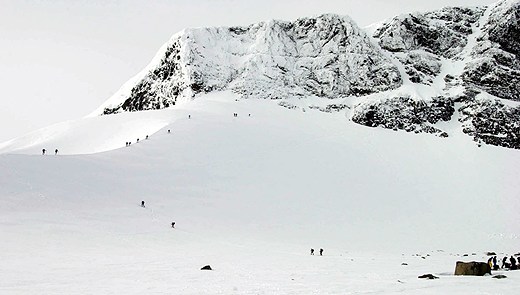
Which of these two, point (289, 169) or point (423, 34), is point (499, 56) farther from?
point (289, 169)

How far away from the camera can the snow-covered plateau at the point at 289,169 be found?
898 inches

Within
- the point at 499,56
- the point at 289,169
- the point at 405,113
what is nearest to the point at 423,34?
the point at 499,56

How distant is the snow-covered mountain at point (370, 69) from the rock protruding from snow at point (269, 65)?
0.72ft

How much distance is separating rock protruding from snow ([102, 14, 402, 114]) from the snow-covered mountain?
Answer: 0.72 ft

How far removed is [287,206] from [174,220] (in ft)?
40.8

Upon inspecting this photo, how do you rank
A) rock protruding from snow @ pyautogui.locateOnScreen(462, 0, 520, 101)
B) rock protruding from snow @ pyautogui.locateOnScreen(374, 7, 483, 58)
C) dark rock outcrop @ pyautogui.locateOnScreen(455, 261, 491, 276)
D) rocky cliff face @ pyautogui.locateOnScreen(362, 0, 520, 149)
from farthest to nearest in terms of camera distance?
rock protruding from snow @ pyautogui.locateOnScreen(374, 7, 483, 58) < rock protruding from snow @ pyautogui.locateOnScreen(462, 0, 520, 101) < rocky cliff face @ pyautogui.locateOnScreen(362, 0, 520, 149) < dark rock outcrop @ pyautogui.locateOnScreen(455, 261, 491, 276)

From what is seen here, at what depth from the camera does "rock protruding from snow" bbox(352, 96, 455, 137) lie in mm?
81375

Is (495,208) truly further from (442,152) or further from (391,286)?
(391,286)

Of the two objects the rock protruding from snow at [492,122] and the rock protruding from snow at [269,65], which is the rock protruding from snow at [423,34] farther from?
the rock protruding from snow at [492,122]

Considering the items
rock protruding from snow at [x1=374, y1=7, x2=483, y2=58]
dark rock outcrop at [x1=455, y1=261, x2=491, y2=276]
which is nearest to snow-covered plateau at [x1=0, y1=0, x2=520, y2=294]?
rock protruding from snow at [x1=374, y1=7, x2=483, y2=58]

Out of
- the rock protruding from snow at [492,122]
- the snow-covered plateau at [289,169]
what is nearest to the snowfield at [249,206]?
the snow-covered plateau at [289,169]

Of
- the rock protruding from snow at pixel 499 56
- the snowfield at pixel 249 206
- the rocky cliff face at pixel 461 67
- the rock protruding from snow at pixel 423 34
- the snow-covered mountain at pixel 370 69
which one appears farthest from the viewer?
the rock protruding from snow at pixel 423 34

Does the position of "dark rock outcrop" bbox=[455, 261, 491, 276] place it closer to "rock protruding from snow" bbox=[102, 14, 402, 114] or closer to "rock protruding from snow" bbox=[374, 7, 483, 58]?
"rock protruding from snow" bbox=[102, 14, 402, 114]

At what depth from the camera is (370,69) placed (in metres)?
93.2
